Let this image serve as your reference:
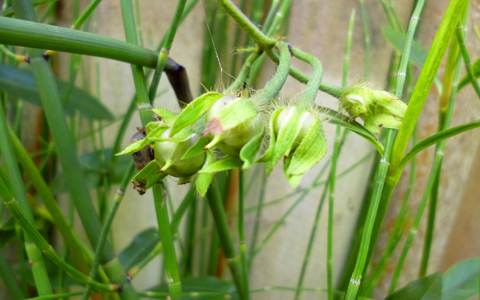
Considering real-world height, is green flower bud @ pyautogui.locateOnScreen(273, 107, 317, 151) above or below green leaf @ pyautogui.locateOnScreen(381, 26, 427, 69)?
below

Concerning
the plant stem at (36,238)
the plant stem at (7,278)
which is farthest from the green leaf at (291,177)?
the plant stem at (7,278)

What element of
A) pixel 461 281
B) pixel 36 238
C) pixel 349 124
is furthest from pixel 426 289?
pixel 36 238

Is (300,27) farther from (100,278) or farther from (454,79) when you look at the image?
(100,278)

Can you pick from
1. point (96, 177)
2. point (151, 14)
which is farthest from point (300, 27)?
point (96, 177)

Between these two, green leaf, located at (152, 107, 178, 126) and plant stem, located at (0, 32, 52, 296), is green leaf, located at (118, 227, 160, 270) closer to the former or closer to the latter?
plant stem, located at (0, 32, 52, 296)

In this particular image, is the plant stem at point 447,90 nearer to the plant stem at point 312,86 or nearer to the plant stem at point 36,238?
the plant stem at point 312,86

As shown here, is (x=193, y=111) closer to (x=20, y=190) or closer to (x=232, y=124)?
(x=232, y=124)

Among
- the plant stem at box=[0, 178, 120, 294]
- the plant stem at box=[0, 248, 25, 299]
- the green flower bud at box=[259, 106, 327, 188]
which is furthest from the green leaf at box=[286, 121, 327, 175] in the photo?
the plant stem at box=[0, 248, 25, 299]
